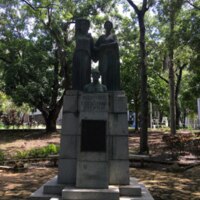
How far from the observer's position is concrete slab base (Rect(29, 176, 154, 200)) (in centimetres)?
618

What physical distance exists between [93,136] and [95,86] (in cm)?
121

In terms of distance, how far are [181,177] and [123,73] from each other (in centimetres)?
1929

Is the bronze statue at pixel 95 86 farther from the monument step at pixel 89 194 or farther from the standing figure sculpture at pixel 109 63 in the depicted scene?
the monument step at pixel 89 194

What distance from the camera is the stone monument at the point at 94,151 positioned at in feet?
21.3

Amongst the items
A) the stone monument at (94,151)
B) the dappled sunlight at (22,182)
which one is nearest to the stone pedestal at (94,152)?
the stone monument at (94,151)

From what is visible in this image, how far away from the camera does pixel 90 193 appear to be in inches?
245

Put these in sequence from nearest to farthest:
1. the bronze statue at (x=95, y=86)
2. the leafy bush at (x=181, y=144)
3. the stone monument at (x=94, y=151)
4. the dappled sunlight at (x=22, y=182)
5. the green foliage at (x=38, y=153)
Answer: the stone monument at (x=94, y=151) → the bronze statue at (x=95, y=86) → the dappled sunlight at (x=22, y=182) → the green foliage at (x=38, y=153) → the leafy bush at (x=181, y=144)

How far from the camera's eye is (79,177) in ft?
21.5

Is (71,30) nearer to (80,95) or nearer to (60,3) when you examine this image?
(60,3)

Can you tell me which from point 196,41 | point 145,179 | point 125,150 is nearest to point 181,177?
point 145,179

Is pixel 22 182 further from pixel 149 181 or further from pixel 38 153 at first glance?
pixel 38 153

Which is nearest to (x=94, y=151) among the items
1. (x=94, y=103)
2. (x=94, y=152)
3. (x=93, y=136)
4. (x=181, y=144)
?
(x=94, y=152)

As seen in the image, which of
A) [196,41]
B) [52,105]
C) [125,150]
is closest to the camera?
[125,150]

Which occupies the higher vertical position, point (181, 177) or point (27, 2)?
point (27, 2)
